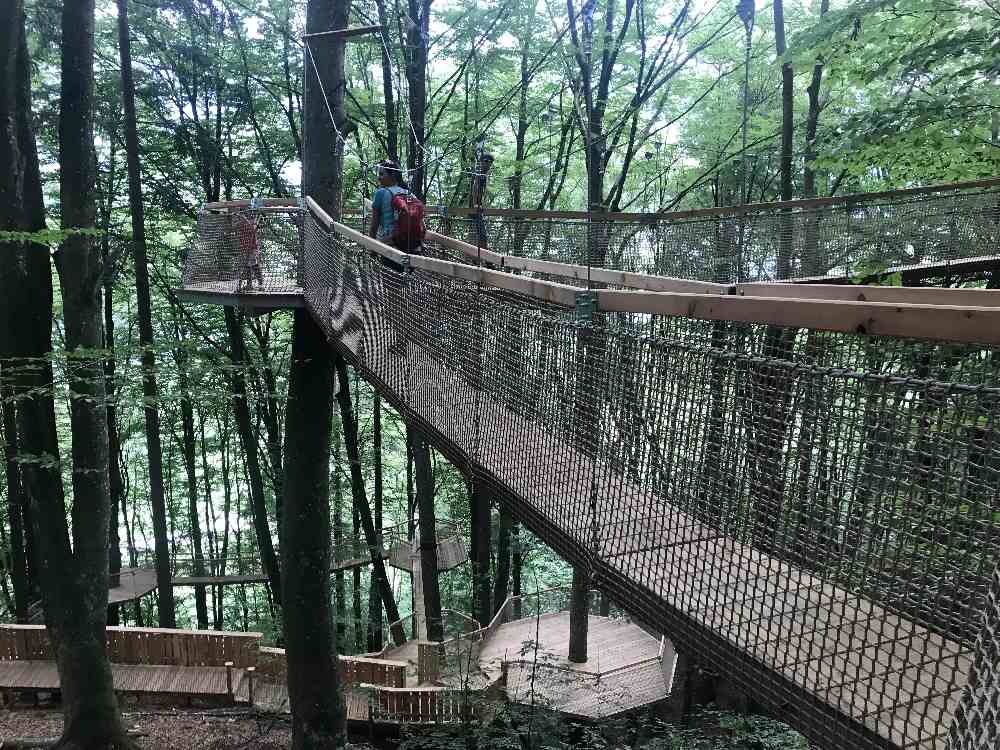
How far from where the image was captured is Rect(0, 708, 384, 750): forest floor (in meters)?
7.83

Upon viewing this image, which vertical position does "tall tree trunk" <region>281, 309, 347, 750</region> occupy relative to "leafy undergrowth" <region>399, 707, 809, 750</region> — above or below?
above

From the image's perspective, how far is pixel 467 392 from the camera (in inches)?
140

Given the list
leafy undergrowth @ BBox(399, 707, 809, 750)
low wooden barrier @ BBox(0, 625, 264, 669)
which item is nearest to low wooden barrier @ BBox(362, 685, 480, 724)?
leafy undergrowth @ BBox(399, 707, 809, 750)

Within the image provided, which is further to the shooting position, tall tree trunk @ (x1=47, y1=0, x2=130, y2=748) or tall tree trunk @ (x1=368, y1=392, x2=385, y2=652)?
tall tree trunk @ (x1=368, y1=392, x2=385, y2=652)

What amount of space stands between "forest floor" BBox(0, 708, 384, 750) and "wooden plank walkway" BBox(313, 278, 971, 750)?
6272 millimetres

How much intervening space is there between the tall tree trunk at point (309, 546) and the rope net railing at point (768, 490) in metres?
3.01

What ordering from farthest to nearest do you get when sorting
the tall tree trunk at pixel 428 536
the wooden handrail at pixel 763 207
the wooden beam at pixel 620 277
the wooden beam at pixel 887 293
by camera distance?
the tall tree trunk at pixel 428 536
the wooden handrail at pixel 763 207
the wooden beam at pixel 620 277
the wooden beam at pixel 887 293

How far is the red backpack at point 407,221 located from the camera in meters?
5.56

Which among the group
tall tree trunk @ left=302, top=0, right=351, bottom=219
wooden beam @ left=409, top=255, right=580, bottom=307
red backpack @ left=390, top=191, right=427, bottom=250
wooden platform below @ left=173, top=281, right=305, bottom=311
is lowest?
wooden platform below @ left=173, top=281, right=305, bottom=311

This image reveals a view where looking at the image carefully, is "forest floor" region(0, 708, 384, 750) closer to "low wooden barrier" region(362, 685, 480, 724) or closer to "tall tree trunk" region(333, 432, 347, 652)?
"low wooden barrier" region(362, 685, 480, 724)

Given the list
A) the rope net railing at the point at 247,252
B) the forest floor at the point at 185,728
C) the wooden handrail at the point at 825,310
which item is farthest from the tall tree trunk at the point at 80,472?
the wooden handrail at the point at 825,310

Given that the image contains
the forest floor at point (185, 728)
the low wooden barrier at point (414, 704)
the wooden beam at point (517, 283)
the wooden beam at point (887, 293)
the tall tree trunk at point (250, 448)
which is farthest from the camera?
the tall tree trunk at point (250, 448)

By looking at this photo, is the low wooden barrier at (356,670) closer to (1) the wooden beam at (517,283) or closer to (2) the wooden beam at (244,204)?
(2) the wooden beam at (244,204)

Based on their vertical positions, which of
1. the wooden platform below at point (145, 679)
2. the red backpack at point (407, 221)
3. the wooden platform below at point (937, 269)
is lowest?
the wooden platform below at point (145, 679)
